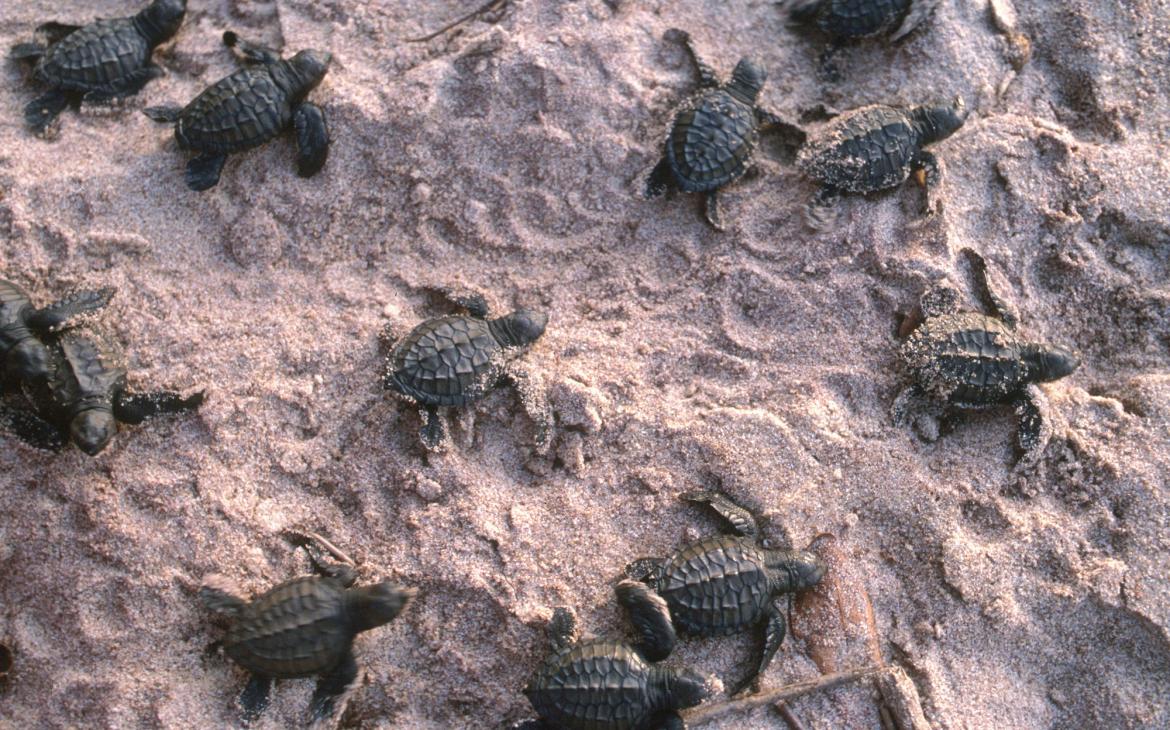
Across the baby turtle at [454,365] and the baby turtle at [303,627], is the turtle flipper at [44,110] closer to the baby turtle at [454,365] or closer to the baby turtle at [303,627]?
the baby turtle at [454,365]

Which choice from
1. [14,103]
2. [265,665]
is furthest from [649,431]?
[14,103]

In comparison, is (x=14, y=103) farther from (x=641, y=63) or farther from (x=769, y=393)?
(x=769, y=393)

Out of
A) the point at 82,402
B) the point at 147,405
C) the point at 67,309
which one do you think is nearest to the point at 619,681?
the point at 147,405

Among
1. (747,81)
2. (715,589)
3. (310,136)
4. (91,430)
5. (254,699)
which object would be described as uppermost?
(747,81)

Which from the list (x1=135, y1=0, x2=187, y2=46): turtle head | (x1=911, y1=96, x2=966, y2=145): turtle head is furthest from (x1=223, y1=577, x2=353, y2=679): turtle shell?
(x1=911, y1=96, x2=966, y2=145): turtle head

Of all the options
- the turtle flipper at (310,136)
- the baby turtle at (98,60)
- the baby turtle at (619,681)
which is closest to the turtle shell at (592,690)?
the baby turtle at (619,681)

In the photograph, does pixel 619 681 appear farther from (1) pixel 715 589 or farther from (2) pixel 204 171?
(2) pixel 204 171
